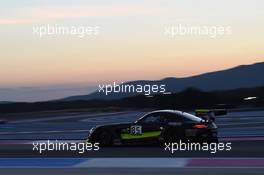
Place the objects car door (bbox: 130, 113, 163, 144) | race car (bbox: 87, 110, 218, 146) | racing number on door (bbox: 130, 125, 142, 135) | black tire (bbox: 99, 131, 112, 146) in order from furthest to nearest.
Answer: black tire (bbox: 99, 131, 112, 146) → racing number on door (bbox: 130, 125, 142, 135) → car door (bbox: 130, 113, 163, 144) → race car (bbox: 87, 110, 218, 146)

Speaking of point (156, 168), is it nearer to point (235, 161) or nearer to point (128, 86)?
point (235, 161)

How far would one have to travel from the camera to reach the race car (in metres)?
17.3

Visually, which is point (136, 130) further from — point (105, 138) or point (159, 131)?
point (105, 138)

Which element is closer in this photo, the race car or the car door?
the race car

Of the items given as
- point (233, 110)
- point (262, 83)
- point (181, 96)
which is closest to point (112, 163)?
point (181, 96)

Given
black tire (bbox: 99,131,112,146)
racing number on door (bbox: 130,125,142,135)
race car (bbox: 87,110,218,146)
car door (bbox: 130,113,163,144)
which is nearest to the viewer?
race car (bbox: 87,110,218,146)

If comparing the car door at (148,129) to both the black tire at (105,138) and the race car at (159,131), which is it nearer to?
the race car at (159,131)

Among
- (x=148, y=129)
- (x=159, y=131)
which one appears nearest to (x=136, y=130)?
(x=148, y=129)

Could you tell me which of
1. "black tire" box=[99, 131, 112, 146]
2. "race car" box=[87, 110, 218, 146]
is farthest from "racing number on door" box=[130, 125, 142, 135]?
"black tire" box=[99, 131, 112, 146]

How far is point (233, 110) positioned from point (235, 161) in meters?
39.0

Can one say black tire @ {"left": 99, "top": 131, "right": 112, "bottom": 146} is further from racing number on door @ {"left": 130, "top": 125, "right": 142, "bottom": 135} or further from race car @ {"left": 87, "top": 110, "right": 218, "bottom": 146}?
racing number on door @ {"left": 130, "top": 125, "right": 142, "bottom": 135}

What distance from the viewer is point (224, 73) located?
44625 millimetres

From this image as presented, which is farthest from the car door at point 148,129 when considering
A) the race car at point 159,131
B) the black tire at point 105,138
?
the black tire at point 105,138

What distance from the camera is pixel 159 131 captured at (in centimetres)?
1772
